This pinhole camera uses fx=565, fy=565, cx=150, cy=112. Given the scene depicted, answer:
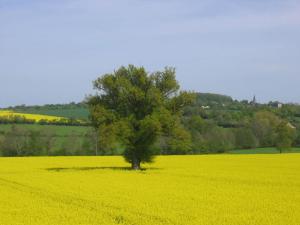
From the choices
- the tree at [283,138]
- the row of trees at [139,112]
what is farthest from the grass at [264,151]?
the row of trees at [139,112]

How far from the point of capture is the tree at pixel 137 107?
45781 millimetres

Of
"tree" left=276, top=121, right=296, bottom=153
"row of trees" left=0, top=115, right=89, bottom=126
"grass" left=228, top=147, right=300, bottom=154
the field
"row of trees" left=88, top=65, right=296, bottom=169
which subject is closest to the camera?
the field

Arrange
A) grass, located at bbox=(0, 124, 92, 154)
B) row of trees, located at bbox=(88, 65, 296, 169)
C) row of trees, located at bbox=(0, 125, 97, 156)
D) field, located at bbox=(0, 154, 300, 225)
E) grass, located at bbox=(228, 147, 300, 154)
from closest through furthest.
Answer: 1. field, located at bbox=(0, 154, 300, 225)
2. row of trees, located at bbox=(88, 65, 296, 169)
3. row of trees, located at bbox=(0, 125, 97, 156)
4. grass, located at bbox=(0, 124, 92, 154)
5. grass, located at bbox=(228, 147, 300, 154)

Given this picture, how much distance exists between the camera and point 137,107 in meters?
47.3

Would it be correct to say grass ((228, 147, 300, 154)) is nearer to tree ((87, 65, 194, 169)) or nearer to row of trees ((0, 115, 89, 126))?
row of trees ((0, 115, 89, 126))

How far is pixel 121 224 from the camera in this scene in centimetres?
1672

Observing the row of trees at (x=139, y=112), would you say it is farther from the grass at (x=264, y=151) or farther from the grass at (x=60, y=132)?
the grass at (x=264, y=151)

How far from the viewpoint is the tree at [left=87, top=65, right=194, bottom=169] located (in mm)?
45781

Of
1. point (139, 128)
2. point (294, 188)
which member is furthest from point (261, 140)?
point (294, 188)

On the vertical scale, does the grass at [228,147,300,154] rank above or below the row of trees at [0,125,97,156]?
below

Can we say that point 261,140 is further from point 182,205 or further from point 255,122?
point 182,205

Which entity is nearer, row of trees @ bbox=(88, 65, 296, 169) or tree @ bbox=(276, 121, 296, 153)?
row of trees @ bbox=(88, 65, 296, 169)

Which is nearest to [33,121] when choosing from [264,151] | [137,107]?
[264,151]

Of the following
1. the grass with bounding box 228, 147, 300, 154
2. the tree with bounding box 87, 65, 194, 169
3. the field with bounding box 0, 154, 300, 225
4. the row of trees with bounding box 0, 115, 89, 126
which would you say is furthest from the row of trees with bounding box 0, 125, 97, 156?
the field with bounding box 0, 154, 300, 225
